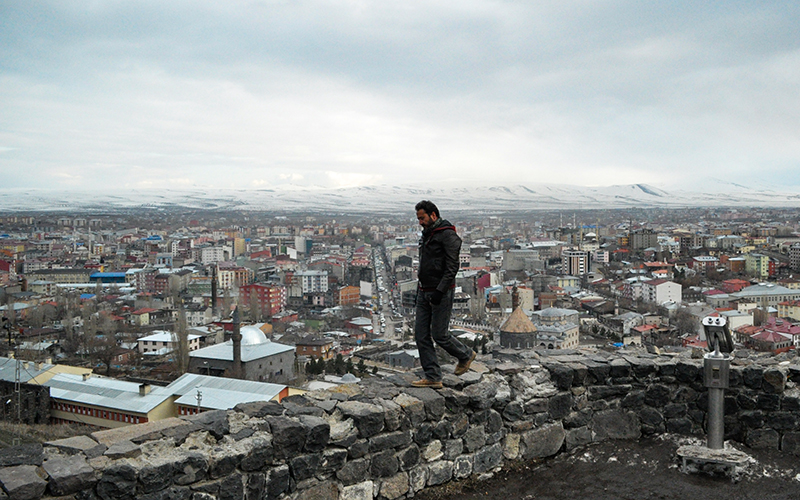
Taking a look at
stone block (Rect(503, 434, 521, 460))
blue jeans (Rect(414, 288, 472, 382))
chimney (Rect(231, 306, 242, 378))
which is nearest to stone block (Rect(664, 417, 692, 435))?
stone block (Rect(503, 434, 521, 460))

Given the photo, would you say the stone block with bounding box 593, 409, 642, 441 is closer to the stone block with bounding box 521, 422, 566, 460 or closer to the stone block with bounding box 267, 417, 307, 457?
the stone block with bounding box 521, 422, 566, 460

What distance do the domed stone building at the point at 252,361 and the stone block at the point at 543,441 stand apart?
54.4 feet

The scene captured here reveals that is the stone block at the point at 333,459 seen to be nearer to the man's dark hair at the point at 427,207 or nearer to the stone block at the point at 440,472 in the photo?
the stone block at the point at 440,472

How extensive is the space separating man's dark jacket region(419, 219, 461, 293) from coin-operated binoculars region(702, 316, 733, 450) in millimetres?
1371

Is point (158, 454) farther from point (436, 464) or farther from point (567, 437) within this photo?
point (567, 437)

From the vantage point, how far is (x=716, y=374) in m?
3.23

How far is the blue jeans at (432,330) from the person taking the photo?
306 centimetres

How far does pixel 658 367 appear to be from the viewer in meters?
3.53

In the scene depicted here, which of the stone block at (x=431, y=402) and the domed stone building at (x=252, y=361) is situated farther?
the domed stone building at (x=252, y=361)

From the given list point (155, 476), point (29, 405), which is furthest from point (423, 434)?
point (29, 405)

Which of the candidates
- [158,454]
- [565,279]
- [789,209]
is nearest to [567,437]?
[158,454]

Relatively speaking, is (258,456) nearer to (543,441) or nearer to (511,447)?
(511,447)

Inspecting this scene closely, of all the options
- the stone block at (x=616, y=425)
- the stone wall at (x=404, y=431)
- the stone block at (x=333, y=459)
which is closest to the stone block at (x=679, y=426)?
the stone wall at (x=404, y=431)

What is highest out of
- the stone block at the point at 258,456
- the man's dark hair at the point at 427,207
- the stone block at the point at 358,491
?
the man's dark hair at the point at 427,207
